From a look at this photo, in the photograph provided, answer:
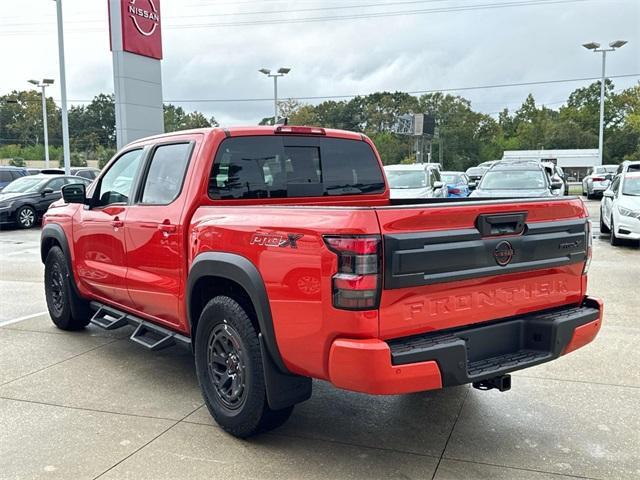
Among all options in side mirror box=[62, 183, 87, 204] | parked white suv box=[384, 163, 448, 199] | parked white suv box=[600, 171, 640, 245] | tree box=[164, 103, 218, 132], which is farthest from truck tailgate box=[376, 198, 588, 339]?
tree box=[164, 103, 218, 132]

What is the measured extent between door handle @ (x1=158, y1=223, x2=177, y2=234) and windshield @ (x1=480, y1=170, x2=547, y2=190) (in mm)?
11812

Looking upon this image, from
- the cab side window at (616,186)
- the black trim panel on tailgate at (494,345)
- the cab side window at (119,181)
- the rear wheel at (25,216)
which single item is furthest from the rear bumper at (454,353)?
the rear wheel at (25,216)

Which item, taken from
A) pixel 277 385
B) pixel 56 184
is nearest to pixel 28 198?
pixel 56 184

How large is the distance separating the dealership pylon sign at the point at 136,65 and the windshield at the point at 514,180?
13.3 metres

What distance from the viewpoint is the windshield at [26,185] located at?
18.0 metres

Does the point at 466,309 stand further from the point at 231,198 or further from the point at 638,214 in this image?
the point at 638,214

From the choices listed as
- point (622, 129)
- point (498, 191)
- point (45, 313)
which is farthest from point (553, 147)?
point (45, 313)

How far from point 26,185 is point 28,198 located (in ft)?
2.61

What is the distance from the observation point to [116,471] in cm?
339

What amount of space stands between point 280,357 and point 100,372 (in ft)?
8.00

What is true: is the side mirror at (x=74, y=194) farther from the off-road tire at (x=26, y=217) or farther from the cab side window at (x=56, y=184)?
the cab side window at (x=56, y=184)

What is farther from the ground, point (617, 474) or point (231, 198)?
point (231, 198)

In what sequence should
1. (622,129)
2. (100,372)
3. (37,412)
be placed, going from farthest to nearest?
1. (622,129)
2. (100,372)
3. (37,412)

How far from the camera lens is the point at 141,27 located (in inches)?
902
